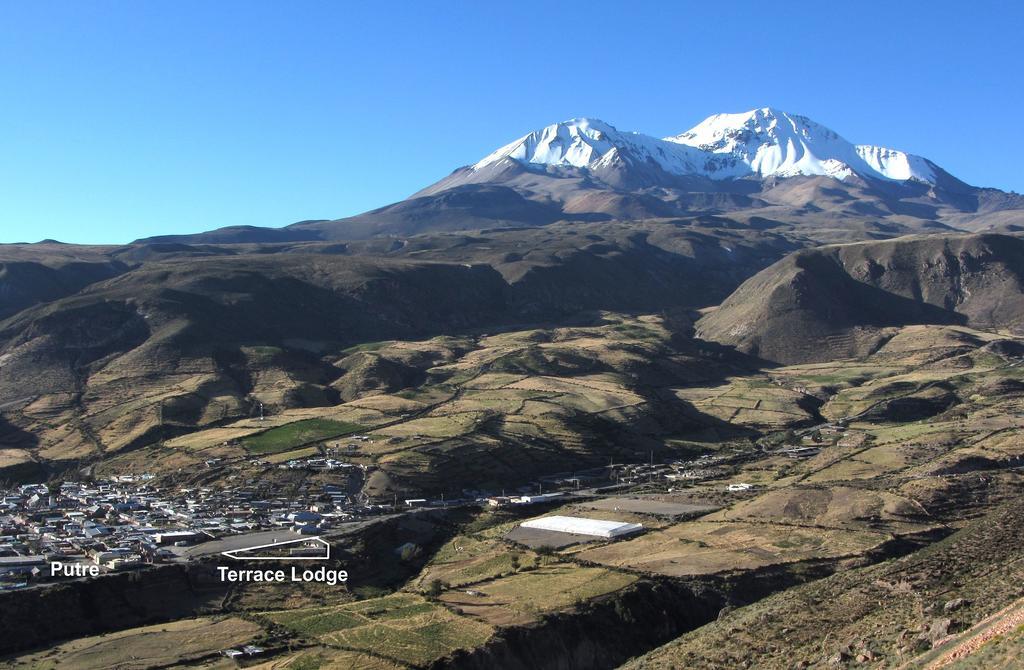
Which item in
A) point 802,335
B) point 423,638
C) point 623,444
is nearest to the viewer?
point 423,638

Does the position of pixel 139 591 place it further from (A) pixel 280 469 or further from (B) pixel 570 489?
(B) pixel 570 489

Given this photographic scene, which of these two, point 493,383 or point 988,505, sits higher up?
point 493,383

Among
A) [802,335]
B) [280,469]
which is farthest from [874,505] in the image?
[802,335]

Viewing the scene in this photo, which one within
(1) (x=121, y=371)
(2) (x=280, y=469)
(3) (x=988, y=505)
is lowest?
(3) (x=988, y=505)

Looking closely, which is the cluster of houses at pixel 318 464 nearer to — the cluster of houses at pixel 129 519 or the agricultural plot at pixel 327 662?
Result: the cluster of houses at pixel 129 519

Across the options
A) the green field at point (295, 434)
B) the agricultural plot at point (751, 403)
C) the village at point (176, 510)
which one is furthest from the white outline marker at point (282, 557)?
the agricultural plot at point (751, 403)

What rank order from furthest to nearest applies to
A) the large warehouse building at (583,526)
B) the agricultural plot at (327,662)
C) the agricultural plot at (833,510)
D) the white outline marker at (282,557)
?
the large warehouse building at (583,526) < the agricultural plot at (833,510) < the white outline marker at (282,557) < the agricultural plot at (327,662)

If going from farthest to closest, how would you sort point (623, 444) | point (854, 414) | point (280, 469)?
point (854, 414)
point (623, 444)
point (280, 469)

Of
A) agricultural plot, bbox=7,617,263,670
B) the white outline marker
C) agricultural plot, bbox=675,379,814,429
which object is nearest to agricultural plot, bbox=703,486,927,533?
the white outline marker
